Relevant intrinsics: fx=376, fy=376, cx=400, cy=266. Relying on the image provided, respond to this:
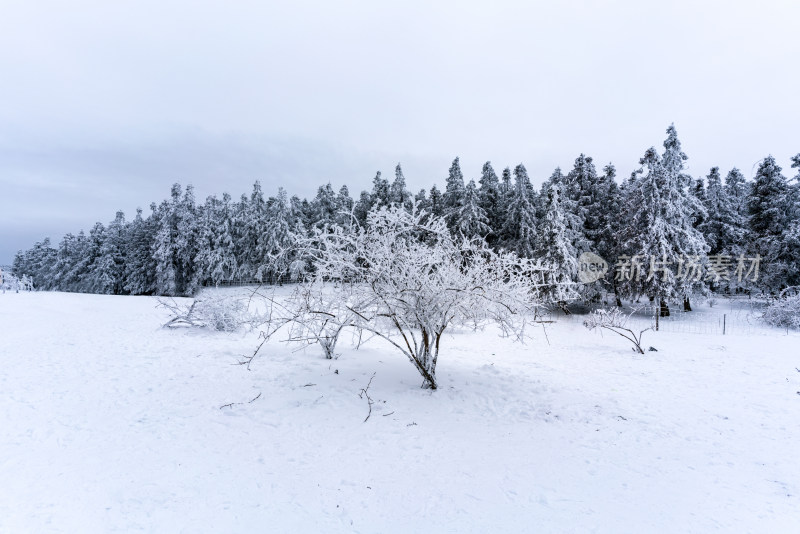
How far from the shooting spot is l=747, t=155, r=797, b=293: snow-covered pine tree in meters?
27.6

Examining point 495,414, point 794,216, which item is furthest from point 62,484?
point 794,216

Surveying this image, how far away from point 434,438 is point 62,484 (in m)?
5.81

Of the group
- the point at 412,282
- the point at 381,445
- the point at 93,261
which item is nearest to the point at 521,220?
the point at 412,282

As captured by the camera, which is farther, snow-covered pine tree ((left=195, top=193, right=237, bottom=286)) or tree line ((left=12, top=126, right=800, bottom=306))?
snow-covered pine tree ((left=195, top=193, right=237, bottom=286))

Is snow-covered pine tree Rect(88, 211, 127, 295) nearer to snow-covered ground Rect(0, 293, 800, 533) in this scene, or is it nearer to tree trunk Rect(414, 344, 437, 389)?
snow-covered ground Rect(0, 293, 800, 533)

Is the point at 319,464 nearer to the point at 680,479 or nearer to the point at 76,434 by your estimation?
the point at 76,434

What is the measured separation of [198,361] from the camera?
37.4ft

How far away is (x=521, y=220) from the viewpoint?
33.0 m

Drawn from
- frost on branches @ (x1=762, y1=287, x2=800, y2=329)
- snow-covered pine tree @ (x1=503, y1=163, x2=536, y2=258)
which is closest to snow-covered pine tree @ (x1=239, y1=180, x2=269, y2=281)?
snow-covered pine tree @ (x1=503, y1=163, x2=536, y2=258)

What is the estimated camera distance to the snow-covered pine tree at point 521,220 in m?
31.7

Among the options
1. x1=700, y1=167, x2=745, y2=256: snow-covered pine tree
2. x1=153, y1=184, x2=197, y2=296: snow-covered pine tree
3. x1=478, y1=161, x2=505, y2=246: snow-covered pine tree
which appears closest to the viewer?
x1=700, y1=167, x2=745, y2=256: snow-covered pine tree

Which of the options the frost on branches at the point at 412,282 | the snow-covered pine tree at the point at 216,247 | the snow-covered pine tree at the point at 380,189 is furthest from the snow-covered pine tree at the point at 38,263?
the frost on branches at the point at 412,282

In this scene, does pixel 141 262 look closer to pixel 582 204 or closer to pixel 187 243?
pixel 187 243

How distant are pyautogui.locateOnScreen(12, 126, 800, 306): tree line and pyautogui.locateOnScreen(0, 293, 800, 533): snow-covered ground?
12.6 feet
